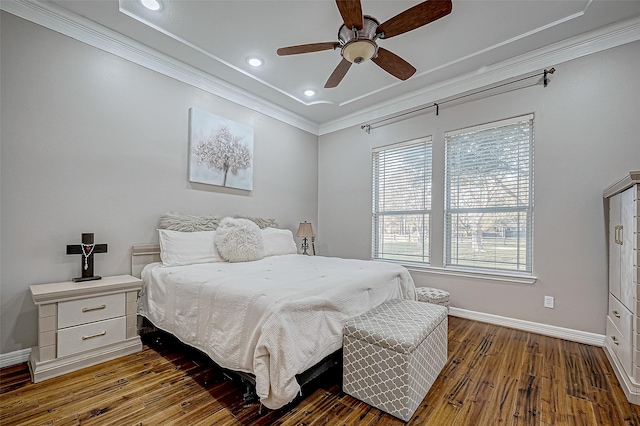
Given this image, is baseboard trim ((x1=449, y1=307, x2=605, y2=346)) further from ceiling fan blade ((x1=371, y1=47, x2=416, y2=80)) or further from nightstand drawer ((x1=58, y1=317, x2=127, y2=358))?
nightstand drawer ((x1=58, y1=317, x2=127, y2=358))

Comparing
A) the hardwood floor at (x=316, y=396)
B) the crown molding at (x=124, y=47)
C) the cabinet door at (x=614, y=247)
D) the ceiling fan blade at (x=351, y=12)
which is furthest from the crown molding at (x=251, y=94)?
the hardwood floor at (x=316, y=396)

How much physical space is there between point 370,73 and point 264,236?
2.40 metres

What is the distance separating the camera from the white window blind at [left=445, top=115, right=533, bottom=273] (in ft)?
10.3

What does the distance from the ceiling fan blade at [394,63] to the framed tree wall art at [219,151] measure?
2.12 meters

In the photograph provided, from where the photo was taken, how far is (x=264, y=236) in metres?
3.71

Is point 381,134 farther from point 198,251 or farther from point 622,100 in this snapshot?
point 198,251

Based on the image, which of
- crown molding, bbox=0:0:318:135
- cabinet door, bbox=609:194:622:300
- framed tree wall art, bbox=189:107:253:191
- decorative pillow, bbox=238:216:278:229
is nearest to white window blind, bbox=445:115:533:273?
cabinet door, bbox=609:194:622:300

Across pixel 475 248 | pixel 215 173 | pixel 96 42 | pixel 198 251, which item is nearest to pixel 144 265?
pixel 198 251

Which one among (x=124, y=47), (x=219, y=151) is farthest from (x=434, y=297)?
(x=124, y=47)

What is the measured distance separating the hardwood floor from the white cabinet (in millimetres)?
129

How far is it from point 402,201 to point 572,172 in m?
1.87

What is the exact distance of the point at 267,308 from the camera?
164cm

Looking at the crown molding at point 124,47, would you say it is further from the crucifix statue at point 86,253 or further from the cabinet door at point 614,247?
the cabinet door at point 614,247

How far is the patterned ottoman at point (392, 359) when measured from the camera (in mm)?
1647
